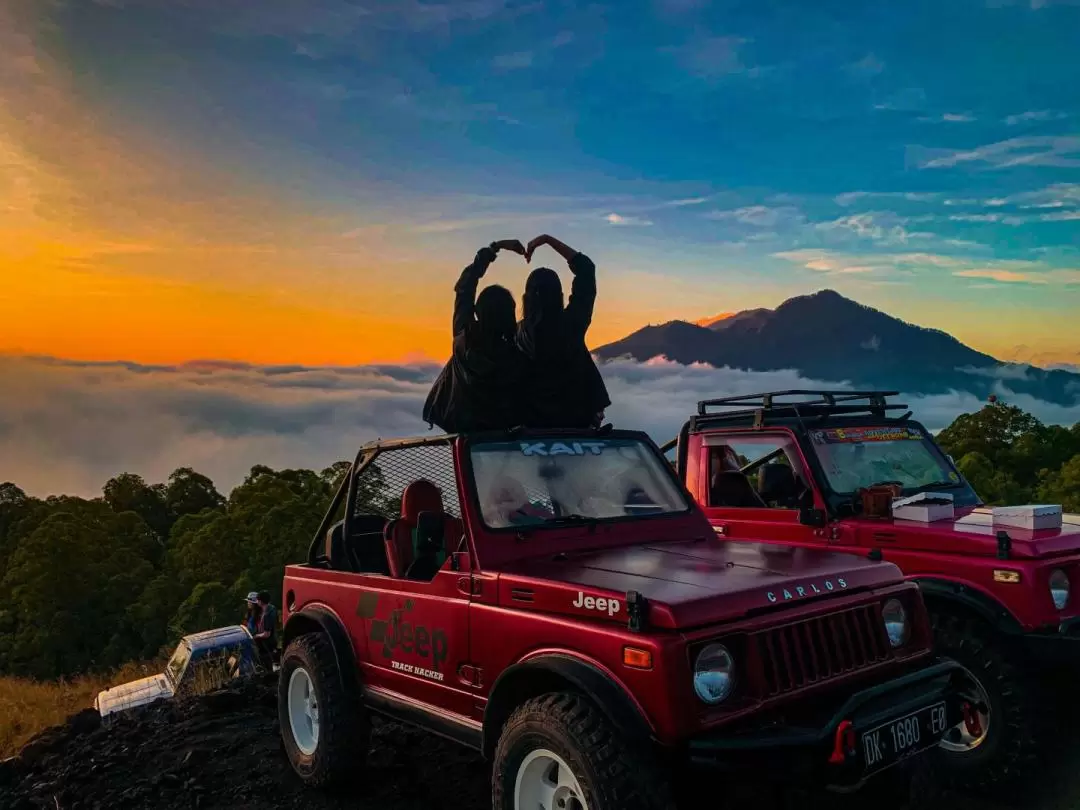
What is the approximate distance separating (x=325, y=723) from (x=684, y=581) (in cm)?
264

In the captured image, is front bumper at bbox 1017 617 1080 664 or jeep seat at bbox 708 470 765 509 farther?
jeep seat at bbox 708 470 765 509

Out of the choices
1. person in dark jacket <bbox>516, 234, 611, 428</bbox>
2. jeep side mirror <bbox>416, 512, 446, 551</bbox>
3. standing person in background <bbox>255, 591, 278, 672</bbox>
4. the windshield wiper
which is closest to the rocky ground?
jeep side mirror <bbox>416, 512, 446, 551</bbox>

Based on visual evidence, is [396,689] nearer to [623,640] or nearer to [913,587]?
[623,640]

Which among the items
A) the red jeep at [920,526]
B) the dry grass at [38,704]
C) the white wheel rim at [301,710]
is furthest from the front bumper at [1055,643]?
the dry grass at [38,704]

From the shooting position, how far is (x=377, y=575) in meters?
5.04

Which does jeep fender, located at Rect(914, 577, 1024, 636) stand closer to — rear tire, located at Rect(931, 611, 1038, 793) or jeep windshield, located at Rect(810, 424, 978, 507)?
rear tire, located at Rect(931, 611, 1038, 793)

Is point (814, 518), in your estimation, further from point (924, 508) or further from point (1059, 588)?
point (1059, 588)

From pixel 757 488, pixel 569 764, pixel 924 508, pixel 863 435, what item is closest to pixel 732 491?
pixel 757 488

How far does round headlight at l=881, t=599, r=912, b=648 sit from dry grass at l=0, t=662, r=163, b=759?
989cm

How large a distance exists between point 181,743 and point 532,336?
4002mm

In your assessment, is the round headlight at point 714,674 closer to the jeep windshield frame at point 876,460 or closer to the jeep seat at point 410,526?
the jeep seat at point 410,526

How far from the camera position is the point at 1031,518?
530 cm

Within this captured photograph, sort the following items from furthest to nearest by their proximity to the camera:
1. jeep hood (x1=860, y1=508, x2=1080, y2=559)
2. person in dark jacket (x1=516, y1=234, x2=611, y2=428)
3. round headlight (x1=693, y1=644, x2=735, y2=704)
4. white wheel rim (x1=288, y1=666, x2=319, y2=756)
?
1. person in dark jacket (x1=516, y1=234, x2=611, y2=428)
2. white wheel rim (x1=288, y1=666, x2=319, y2=756)
3. jeep hood (x1=860, y1=508, x2=1080, y2=559)
4. round headlight (x1=693, y1=644, x2=735, y2=704)

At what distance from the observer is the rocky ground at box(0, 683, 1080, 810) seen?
16.4 feet
